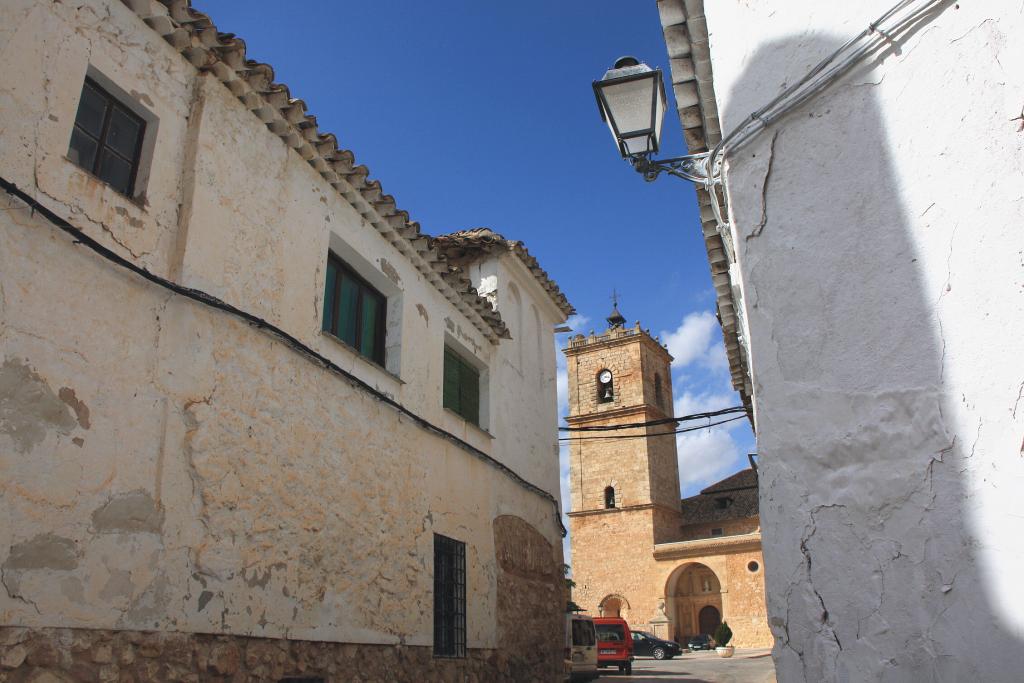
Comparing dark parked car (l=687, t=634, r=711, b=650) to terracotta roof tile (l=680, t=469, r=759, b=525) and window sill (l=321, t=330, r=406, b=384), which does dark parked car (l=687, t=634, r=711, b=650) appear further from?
window sill (l=321, t=330, r=406, b=384)

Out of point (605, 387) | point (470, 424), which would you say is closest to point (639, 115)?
point (470, 424)

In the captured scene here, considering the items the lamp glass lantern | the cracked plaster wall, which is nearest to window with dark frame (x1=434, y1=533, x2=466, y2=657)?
the lamp glass lantern

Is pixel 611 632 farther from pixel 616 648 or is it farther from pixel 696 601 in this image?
pixel 696 601

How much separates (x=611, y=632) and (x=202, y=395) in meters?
16.5

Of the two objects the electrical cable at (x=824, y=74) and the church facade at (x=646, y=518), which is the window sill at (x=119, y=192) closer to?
the electrical cable at (x=824, y=74)

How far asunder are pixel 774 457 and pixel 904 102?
1.59 m

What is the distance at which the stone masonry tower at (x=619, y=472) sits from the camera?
37375mm

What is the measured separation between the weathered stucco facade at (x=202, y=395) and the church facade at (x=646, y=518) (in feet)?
92.8

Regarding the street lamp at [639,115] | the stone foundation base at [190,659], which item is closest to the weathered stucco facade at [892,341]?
the street lamp at [639,115]

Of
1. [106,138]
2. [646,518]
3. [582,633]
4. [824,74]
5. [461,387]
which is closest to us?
[824,74]

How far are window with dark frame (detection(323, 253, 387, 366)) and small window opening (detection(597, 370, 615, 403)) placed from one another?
112ft

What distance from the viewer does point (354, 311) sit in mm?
7711

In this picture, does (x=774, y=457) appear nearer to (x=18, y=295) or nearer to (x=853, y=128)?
(x=853, y=128)

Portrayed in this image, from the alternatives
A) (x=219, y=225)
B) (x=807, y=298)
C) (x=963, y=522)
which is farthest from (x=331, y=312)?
(x=963, y=522)
